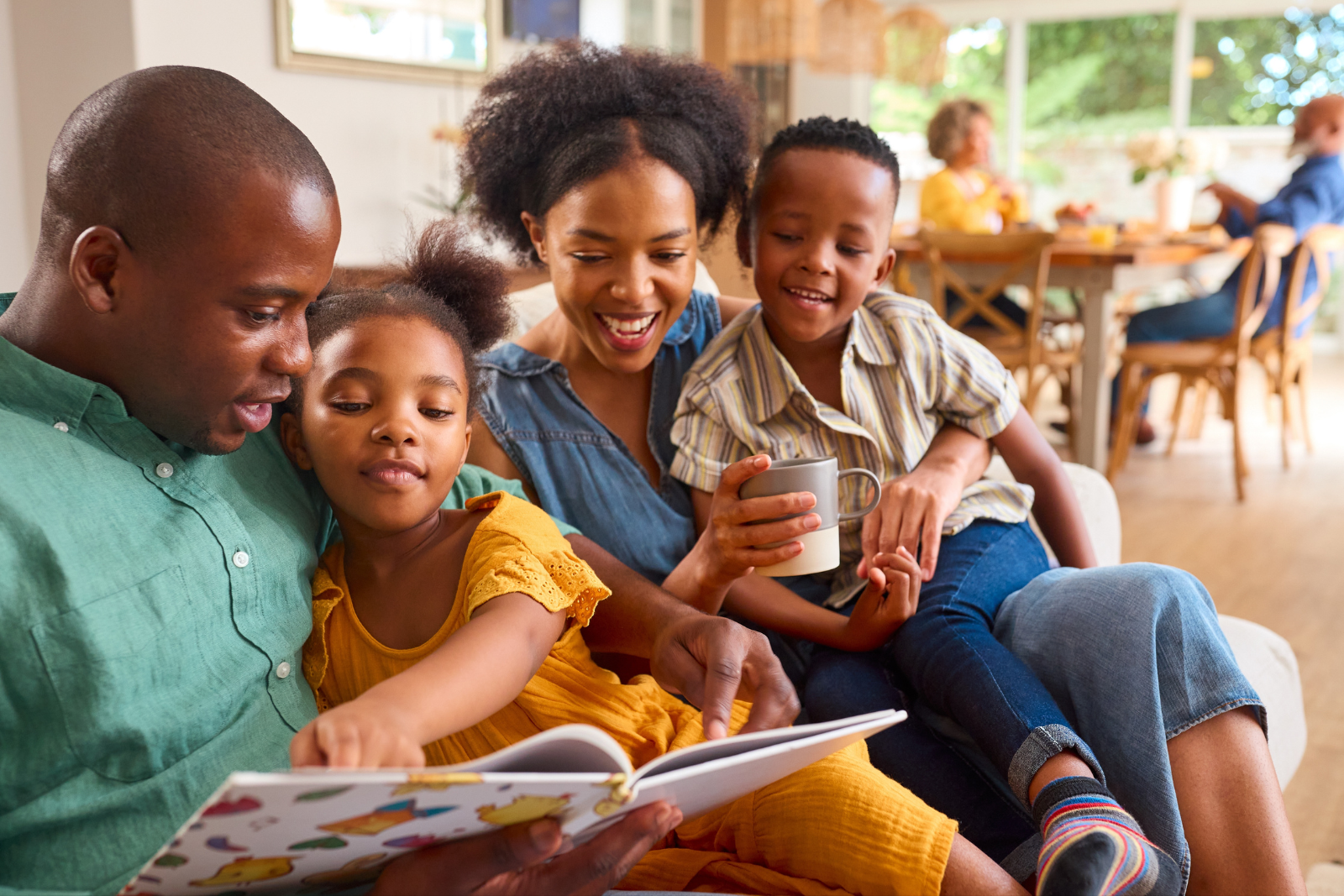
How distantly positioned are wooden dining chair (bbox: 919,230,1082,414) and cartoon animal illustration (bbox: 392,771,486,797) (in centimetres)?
348

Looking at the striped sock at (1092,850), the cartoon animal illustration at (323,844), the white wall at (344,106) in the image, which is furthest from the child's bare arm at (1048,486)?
the white wall at (344,106)

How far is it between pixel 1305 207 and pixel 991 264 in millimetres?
1315

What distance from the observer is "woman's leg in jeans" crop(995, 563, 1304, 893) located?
3.59 ft

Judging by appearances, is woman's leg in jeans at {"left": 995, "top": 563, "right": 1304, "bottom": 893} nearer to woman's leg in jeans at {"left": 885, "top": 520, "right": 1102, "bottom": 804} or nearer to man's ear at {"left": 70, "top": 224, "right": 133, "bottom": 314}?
woman's leg in jeans at {"left": 885, "top": 520, "right": 1102, "bottom": 804}

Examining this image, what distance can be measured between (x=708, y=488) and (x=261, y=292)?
2.41ft

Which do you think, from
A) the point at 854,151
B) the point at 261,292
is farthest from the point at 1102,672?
the point at 261,292

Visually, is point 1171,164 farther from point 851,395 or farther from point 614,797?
point 614,797

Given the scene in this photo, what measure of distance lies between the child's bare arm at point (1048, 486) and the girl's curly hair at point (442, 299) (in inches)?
30.6

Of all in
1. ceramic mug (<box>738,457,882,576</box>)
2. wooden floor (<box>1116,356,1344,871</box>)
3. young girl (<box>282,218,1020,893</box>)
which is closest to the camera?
young girl (<box>282,218,1020,893</box>)

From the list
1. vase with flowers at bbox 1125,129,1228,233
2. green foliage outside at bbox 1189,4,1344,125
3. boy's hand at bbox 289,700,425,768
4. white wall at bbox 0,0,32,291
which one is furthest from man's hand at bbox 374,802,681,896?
green foliage outside at bbox 1189,4,1344,125

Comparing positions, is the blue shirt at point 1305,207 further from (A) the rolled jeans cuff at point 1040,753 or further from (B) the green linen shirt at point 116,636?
(B) the green linen shirt at point 116,636

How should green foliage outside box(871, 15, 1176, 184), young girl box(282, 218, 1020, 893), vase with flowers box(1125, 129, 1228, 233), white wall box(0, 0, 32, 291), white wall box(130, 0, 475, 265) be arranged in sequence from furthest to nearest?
green foliage outside box(871, 15, 1176, 184), vase with flowers box(1125, 129, 1228, 233), white wall box(130, 0, 475, 265), white wall box(0, 0, 32, 291), young girl box(282, 218, 1020, 893)

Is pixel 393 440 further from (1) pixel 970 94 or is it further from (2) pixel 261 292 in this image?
(1) pixel 970 94

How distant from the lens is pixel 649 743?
3.79ft
